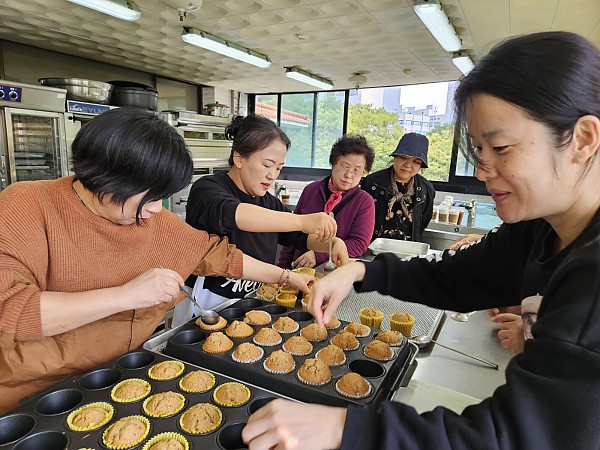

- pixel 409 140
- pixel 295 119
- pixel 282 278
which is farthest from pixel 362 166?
pixel 295 119

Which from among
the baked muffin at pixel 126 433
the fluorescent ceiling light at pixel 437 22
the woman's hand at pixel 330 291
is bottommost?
the baked muffin at pixel 126 433

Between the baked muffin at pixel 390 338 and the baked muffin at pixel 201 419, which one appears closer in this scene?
the baked muffin at pixel 201 419

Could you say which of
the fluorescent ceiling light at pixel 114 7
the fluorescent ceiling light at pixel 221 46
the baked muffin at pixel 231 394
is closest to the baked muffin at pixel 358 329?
the baked muffin at pixel 231 394

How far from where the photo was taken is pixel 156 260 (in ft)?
4.58

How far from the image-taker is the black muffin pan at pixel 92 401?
34.0 inches

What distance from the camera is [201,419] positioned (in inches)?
37.7

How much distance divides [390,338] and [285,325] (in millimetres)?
381

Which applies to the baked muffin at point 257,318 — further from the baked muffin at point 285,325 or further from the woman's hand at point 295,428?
Result: the woman's hand at point 295,428

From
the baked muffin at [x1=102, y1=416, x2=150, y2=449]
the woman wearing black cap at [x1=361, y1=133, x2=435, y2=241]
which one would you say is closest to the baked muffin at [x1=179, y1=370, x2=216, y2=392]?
the baked muffin at [x1=102, y1=416, x2=150, y2=449]

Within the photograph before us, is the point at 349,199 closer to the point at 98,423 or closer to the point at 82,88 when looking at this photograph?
the point at 98,423

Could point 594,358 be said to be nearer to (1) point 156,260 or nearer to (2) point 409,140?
(1) point 156,260

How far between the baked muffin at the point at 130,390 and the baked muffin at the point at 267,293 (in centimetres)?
73

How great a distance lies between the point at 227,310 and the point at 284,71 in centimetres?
481

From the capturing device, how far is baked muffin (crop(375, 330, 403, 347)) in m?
1.30
